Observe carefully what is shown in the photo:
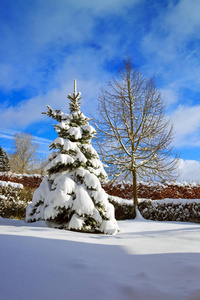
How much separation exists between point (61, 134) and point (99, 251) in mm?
3609

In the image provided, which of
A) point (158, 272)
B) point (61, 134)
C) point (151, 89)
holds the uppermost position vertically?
point (151, 89)

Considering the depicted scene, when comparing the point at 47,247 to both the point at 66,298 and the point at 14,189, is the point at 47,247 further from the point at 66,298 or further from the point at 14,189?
the point at 14,189

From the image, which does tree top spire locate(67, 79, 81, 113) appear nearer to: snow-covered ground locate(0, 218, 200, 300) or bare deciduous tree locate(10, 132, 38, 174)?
snow-covered ground locate(0, 218, 200, 300)

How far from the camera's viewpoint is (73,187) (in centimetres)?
496

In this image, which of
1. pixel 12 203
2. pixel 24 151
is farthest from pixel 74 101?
pixel 24 151

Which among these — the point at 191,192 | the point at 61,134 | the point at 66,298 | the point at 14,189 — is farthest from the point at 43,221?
the point at 191,192

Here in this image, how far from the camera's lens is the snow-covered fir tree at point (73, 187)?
473 centimetres

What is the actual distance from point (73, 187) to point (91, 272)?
120 inches

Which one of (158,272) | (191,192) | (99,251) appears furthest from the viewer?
(191,192)

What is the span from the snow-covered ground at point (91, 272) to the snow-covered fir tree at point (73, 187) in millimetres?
1754

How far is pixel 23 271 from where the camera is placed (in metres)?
1.85

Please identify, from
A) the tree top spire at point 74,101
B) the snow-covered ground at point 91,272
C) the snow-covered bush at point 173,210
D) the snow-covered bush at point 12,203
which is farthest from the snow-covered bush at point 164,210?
the snow-covered ground at point 91,272

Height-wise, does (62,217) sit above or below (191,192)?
below

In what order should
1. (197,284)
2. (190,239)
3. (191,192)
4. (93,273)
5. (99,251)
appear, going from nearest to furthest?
(197,284), (93,273), (99,251), (190,239), (191,192)
